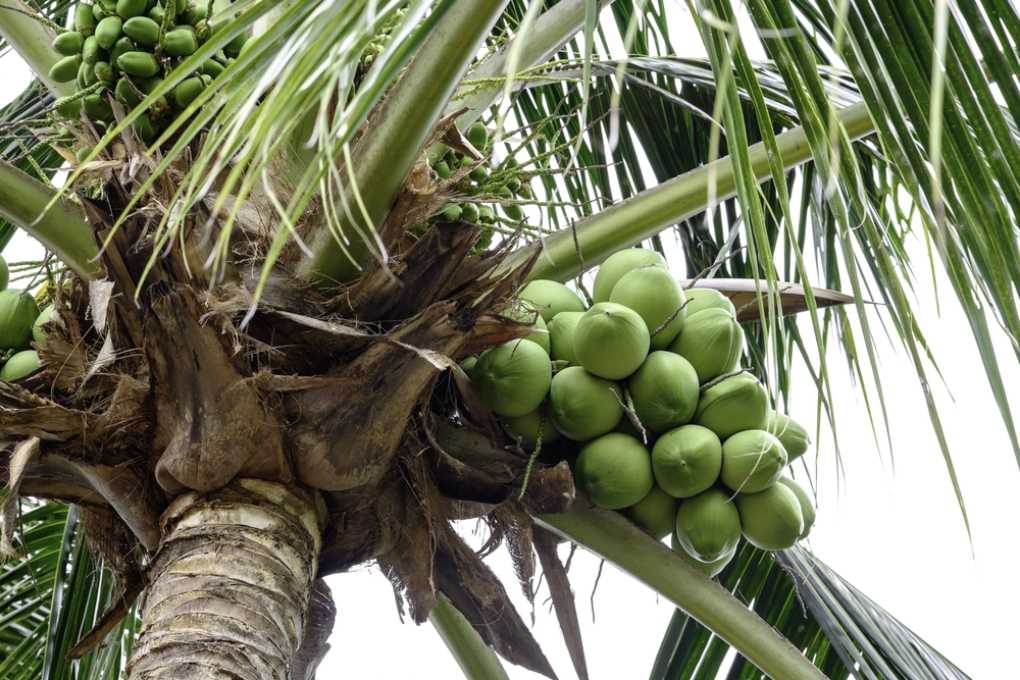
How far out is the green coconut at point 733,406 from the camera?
56.9 inches

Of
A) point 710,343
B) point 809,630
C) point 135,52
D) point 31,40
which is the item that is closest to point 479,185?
point 710,343

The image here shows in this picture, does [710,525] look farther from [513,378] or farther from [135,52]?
[135,52]

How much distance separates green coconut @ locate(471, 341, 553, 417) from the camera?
1.41m

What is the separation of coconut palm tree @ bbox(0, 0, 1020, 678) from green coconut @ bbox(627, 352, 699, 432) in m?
0.15

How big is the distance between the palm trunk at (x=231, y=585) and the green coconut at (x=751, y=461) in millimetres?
657

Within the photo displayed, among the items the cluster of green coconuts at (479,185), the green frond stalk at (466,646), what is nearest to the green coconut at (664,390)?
the cluster of green coconuts at (479,185)

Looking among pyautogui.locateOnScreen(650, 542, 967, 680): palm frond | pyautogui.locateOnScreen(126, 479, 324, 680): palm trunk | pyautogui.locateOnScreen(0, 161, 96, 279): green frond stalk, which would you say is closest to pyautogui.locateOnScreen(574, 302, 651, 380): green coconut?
pyautogui.locateOnScreen(126, 479, 324, 680): palm trunk

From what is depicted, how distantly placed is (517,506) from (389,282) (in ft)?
1.46

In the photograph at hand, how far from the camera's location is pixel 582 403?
1401 mm

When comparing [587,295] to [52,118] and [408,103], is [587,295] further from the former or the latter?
[52,118]

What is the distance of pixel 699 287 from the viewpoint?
5.53 feet

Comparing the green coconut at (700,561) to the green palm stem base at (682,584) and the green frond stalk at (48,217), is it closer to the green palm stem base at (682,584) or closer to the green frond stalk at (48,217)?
the green palm stem base at (682,584)

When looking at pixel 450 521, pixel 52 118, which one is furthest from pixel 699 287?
pixel 52 118

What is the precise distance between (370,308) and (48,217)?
0.54m
